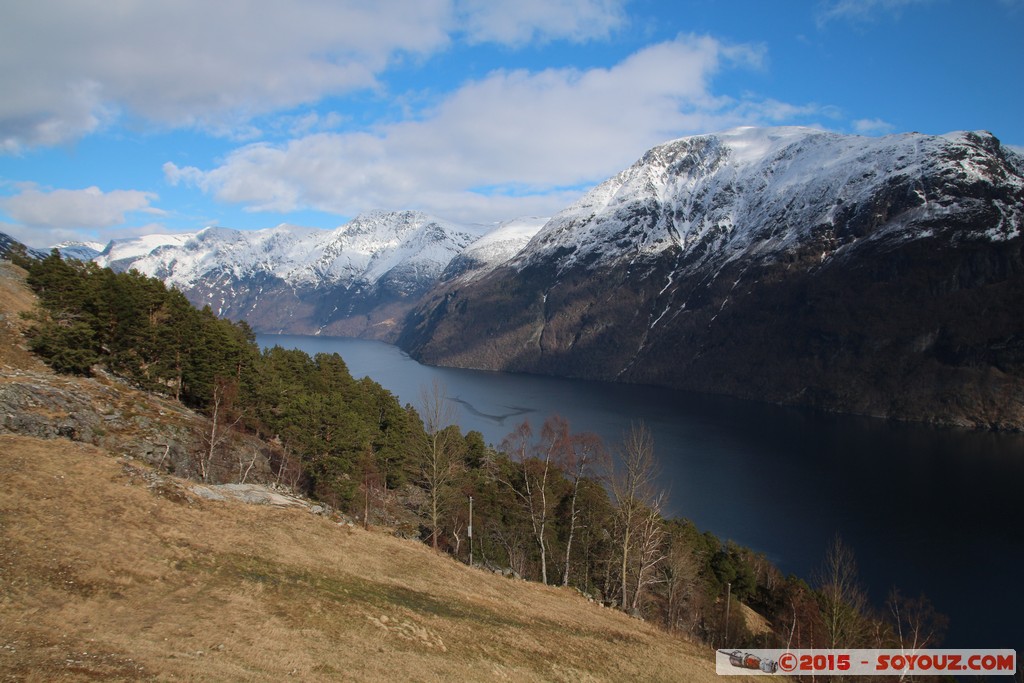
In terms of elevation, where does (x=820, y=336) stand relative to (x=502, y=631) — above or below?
above

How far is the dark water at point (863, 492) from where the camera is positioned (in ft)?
183

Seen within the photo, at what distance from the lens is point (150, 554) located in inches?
648

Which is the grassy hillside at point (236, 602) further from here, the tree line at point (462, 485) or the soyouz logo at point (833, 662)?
the tree line at point (462, 485)

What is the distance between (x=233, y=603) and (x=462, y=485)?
2936 cm

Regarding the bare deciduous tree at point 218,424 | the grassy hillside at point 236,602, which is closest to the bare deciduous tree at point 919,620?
the grassy hillside at point 236,602

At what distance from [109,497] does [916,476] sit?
10275 cm

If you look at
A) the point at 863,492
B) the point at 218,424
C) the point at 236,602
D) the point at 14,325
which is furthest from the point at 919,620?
the point at 14,325

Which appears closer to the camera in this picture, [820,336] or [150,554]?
[150,554]

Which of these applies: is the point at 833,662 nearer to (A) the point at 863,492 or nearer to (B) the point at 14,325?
(B) the point at 14,325

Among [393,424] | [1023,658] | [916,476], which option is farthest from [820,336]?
[393,424]

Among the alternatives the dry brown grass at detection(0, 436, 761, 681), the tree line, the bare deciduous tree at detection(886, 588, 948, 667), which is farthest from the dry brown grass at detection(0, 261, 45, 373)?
the bare deciduous tree at detection(886, 588, 948, 667)

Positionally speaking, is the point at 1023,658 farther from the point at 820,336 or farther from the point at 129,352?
the point at 820,336

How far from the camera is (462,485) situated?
44.2 m

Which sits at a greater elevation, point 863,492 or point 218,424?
point 218,424
